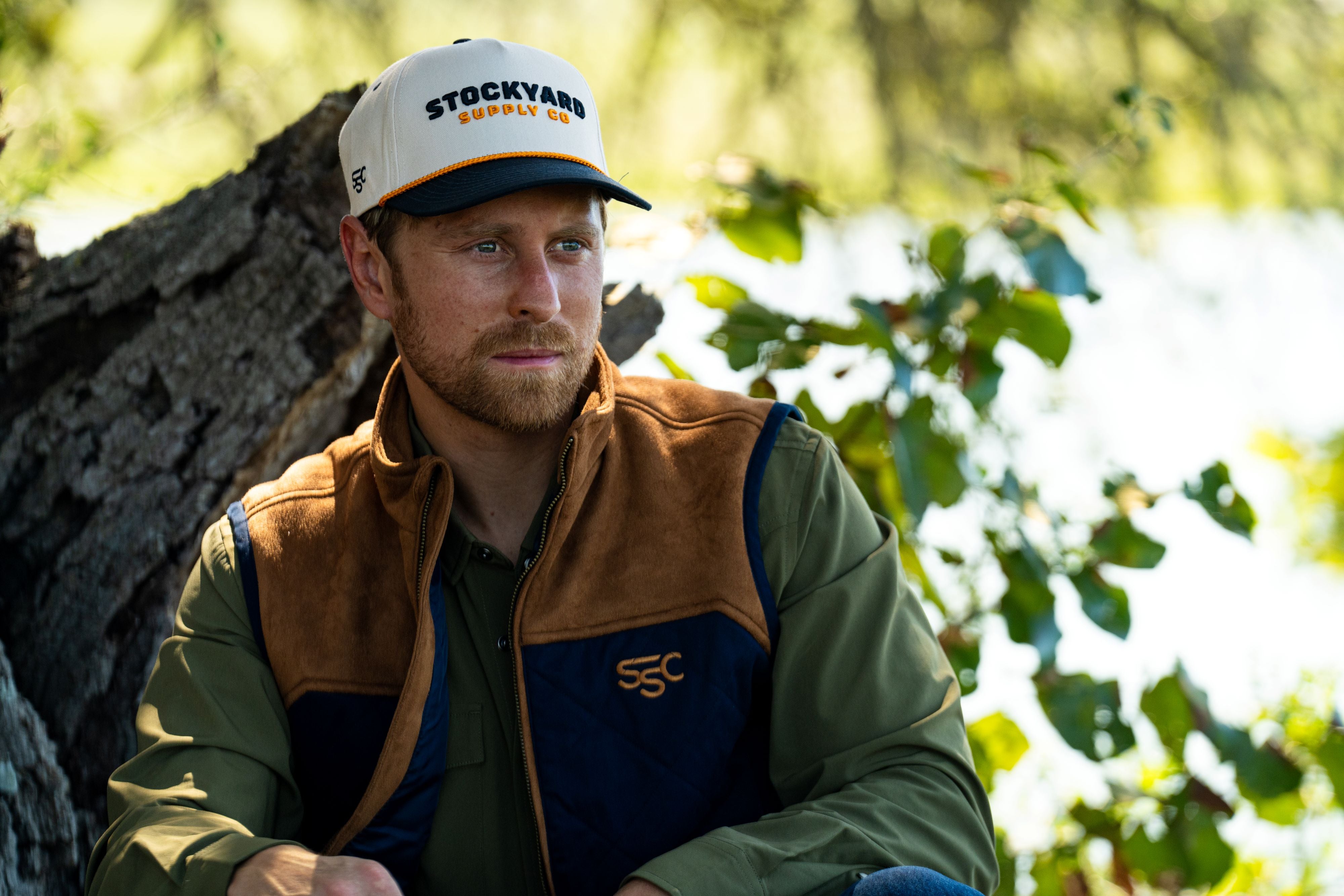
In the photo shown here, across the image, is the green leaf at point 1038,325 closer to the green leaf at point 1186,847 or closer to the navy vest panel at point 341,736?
the green leaf at point 1186,847

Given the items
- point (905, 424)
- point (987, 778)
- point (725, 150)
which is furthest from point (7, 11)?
point (987, 778)

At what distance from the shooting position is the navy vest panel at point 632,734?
1222 millimetres

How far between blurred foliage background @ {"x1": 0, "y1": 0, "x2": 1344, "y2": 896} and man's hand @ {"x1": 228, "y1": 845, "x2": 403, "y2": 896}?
3.44 ft

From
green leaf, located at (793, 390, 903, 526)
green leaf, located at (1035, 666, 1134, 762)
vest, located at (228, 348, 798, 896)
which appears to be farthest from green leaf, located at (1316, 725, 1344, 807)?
vest, located at (228, 348, 798, 896)

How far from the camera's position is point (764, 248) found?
195 cm

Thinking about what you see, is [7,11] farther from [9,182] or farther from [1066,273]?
[1066,273]

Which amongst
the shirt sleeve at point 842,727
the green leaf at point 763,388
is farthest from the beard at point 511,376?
the green leaf at point 763,388

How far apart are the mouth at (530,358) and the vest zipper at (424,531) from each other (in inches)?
6.0

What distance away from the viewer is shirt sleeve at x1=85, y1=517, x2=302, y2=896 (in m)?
1.11

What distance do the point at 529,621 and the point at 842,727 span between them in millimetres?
374

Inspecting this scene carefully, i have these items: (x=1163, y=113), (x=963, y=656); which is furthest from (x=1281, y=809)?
(x=1163, y=113)

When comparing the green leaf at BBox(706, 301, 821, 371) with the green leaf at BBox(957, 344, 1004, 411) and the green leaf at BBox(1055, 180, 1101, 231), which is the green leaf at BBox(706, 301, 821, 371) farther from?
the green leaf at BBox(1055, 180, 1101, 231)

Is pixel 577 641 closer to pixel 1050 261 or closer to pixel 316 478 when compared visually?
pixel 316 478

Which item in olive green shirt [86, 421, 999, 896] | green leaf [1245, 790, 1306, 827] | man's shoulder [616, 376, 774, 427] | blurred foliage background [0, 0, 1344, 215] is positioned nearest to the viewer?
olive green shirt [86, 421, 999, 896]
